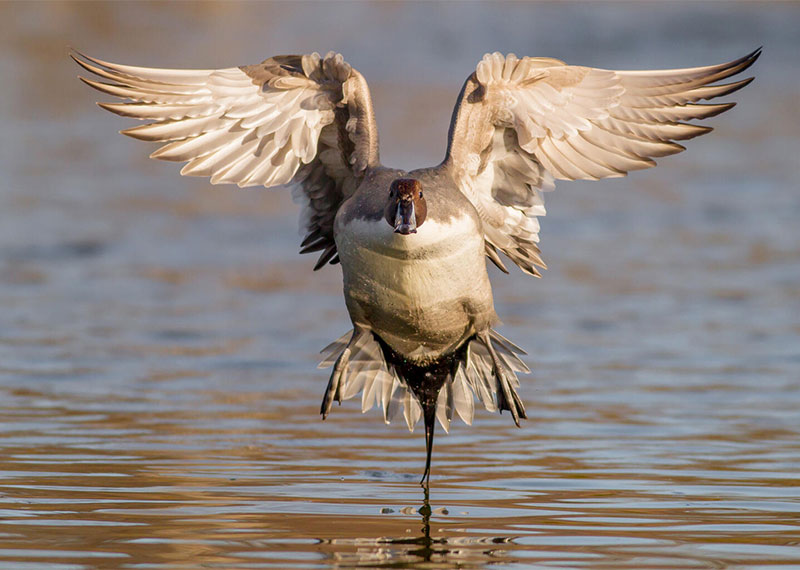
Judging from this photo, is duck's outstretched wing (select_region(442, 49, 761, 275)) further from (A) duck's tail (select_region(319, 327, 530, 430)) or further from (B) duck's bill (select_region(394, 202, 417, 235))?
(B) duck's bill (select_region(394, 202, 417, 235))

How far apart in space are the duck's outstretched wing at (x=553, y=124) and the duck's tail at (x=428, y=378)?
0.69 m

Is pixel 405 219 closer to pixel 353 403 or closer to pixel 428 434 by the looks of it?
pixel 428 434

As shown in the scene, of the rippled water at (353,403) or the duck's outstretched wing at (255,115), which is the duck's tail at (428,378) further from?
the duck's outstretched wing at (255,115)

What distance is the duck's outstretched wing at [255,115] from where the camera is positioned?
735 cm

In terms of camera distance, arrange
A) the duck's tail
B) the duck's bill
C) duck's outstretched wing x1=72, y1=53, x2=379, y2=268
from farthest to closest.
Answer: the duck's tail → duck's outstretched wing x1=72, y1=53, x2=379, y2=268 → the duck's bill

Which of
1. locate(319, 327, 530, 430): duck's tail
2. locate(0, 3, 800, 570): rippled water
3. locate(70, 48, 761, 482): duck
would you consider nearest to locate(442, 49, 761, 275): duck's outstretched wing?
locate(70, 48, 761, 482): duck

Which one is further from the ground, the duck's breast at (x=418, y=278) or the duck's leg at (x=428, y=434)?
the duck's breast at (x=418, y=278)

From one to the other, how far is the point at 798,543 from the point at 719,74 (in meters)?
2.72

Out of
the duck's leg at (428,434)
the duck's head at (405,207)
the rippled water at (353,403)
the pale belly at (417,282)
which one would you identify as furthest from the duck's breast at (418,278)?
the rippled water at (353,403)

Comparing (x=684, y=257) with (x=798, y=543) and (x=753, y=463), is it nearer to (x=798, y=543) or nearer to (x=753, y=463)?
(x=753, y=463)

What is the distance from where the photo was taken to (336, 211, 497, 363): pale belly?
22.4 ft

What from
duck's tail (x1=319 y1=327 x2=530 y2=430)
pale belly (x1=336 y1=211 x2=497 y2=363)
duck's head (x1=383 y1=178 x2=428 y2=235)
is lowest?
duck's tail (x1=319 y1=327 x2=530 y2=430)

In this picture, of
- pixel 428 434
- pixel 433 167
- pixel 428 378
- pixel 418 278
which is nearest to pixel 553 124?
pixel 433 167

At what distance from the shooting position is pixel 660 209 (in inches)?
695
